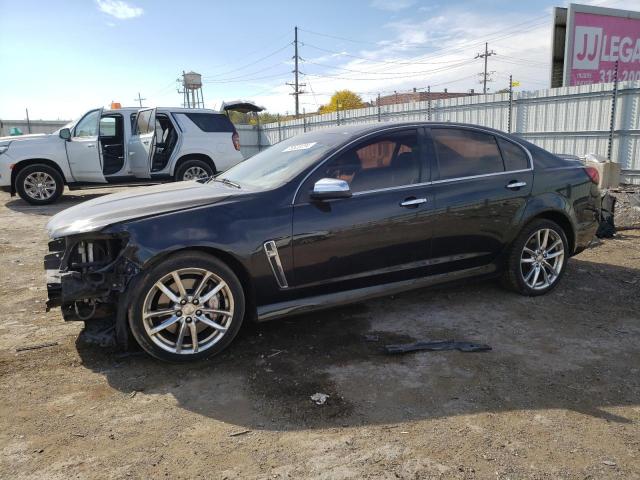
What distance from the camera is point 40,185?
1052 centimetres

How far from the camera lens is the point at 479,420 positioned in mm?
2709

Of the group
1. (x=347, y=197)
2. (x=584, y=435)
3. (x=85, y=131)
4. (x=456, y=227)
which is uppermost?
(x=85, y=131)

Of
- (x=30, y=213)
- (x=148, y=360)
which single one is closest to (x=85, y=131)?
(x=30, y=213)

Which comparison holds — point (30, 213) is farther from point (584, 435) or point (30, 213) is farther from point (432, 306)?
point (584, 435)

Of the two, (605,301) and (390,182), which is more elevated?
(390,182)

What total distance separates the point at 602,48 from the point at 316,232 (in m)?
13.9

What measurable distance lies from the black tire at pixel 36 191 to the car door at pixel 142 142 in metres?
1.54

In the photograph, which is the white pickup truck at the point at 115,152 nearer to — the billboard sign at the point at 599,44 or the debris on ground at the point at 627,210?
the debris on ground at the point at 627,210

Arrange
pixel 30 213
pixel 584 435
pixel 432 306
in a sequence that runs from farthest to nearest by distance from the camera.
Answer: pixel 30 213 → pixel 432 306 → pixel 584 435

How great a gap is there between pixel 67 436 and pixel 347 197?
7.52 ft

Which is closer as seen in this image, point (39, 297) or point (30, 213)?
point (39, 297)

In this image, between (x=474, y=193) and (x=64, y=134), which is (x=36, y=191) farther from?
(x=474, y=193)

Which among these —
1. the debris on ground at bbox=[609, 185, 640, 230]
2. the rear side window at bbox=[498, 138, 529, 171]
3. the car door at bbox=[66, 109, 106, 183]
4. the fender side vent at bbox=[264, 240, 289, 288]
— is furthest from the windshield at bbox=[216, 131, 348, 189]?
the car door at bbox=[66, 109, 106, 183]

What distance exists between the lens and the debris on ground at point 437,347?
3.52m
